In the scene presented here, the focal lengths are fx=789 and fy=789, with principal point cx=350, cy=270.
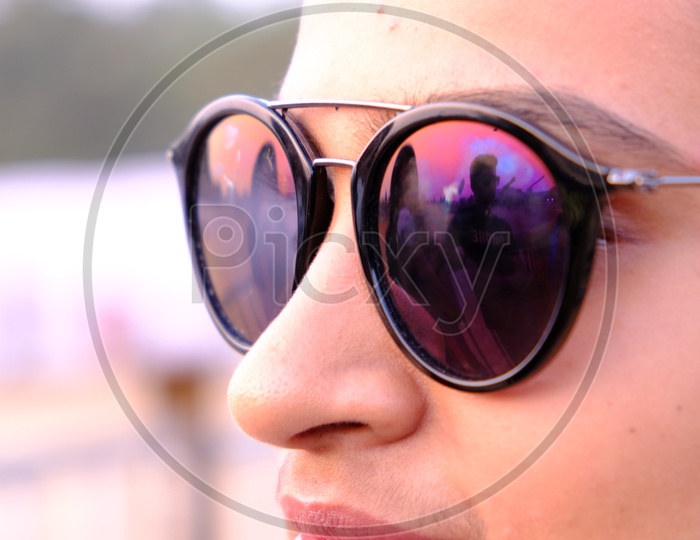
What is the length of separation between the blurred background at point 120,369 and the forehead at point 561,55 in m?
0.68

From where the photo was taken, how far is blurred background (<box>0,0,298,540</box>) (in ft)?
12.5

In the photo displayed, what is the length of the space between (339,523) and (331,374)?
0.20 m

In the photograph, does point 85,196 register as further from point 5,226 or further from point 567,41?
point 567,41

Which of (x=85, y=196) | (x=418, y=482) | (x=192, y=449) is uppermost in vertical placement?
(x=85, y=196)

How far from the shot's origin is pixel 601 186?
3.01ft

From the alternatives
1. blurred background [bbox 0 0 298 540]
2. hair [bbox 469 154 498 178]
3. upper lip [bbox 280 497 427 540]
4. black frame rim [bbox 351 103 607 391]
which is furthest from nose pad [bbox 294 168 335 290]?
blurred background [bbox 0 0 298 540]

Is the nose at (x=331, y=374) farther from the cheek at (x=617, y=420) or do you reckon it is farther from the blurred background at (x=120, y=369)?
the blurred background at (x=120, y=369)

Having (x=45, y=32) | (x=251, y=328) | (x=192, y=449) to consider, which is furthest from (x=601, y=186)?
(x=45, y=32)

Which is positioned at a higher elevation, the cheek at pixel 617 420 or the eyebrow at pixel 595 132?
the eyebrow at pixel 595 132

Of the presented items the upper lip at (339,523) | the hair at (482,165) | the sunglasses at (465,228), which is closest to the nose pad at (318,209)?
the sunglasses at (465,228)

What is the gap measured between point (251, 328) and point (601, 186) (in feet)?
2.39

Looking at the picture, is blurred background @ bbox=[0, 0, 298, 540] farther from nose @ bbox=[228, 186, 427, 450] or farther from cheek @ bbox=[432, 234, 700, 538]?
cheek @ bbox=[432, 234, 700, 538]

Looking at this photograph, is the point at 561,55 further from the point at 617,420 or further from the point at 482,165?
the point at 617,420

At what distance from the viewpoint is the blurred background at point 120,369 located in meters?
3.81
